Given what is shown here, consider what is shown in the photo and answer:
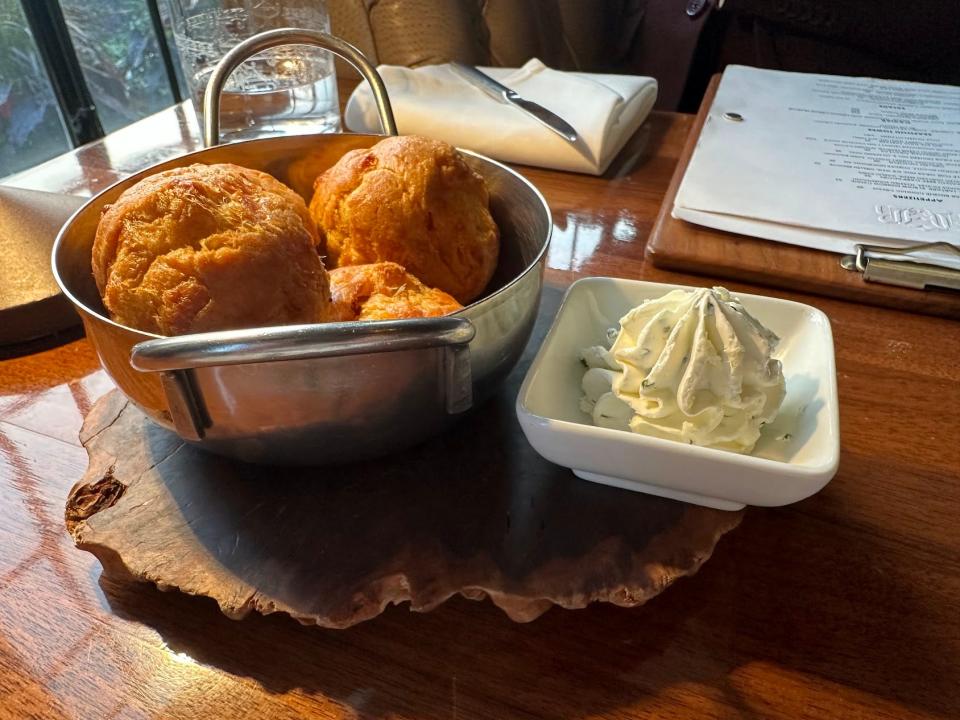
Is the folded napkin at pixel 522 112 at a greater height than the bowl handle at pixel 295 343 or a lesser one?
lesser

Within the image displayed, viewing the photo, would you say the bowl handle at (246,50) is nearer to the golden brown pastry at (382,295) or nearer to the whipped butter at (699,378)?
the golden brown pastry at (382,295)

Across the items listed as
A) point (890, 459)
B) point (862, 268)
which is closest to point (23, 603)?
point (890, 459)

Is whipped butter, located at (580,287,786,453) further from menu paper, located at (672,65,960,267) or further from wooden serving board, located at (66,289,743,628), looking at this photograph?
menu paper, located at (672,65,960,267)

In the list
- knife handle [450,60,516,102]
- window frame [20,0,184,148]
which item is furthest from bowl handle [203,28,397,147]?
window frame [20,0,184,148]

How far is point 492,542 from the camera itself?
336 mm

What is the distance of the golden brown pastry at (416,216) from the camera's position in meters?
0.43

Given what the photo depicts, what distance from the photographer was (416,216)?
43 cm

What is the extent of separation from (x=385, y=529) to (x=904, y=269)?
0.44 metres

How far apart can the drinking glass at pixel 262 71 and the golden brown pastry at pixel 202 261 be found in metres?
0.52

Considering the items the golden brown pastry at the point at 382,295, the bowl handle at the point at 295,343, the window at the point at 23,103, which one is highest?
the bowl handle at the point at 295,343

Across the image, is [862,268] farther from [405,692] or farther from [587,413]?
[405,692]

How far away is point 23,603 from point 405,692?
0.61 ft

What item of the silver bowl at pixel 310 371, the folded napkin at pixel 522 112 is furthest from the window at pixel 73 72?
the silver bowl at pixel 310 371

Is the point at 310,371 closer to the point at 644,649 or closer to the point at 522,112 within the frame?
the point at 644,649
